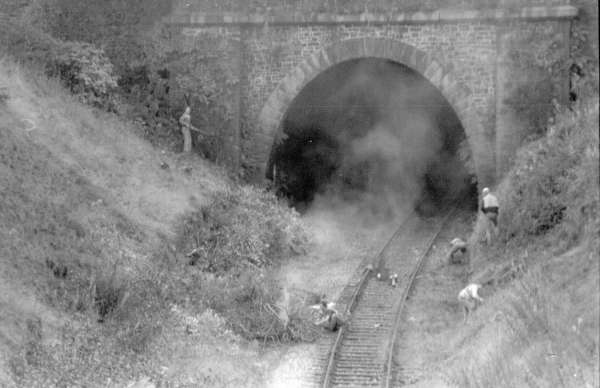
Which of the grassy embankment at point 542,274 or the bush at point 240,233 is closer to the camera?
the grassy embankment at point 542,274

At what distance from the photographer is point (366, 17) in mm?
22500

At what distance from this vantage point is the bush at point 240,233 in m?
18.2

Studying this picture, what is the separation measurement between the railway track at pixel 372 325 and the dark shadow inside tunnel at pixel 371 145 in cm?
454

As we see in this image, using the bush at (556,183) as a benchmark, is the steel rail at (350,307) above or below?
below

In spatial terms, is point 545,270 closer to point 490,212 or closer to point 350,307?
point 490,212

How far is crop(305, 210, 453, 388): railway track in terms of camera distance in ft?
45.6

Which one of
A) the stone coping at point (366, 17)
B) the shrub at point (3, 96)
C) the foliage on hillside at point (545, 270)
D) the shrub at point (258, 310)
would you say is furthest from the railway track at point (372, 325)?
the shrub at point (3, 96)

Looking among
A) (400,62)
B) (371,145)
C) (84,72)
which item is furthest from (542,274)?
(371,145)

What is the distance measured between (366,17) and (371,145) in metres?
→ 7.35

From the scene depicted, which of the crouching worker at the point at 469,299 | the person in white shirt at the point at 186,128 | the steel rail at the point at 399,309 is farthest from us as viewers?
the person in white shirt at the point at 186,128

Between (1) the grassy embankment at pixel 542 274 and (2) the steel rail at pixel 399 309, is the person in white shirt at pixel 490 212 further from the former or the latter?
(2) the steel rail at pixel 399 309

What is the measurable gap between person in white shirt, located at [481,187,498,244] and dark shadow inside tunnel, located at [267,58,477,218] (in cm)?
672

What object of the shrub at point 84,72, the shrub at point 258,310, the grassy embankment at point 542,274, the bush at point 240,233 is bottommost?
the shrub at point 258,310

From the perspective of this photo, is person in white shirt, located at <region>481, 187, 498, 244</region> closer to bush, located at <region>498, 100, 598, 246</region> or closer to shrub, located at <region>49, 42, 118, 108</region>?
bush, located at <region>498, 100, 598, 246</region>
